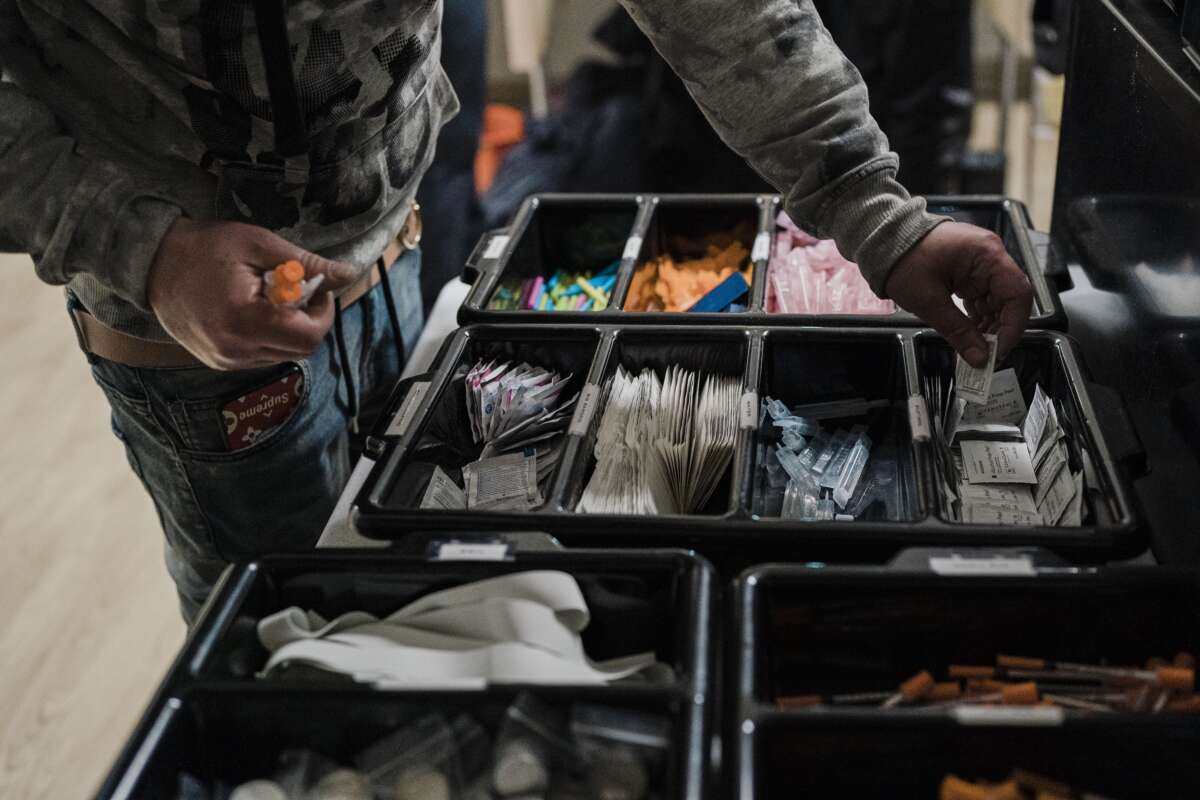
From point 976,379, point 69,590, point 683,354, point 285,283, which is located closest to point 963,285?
point 976,379

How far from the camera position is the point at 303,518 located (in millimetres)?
1413

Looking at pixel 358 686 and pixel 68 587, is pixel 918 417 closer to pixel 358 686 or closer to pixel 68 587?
pixel 358 686

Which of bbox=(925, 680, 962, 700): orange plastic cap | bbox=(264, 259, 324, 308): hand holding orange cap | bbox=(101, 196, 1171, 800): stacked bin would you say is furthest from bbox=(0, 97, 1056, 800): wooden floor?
bbox=(925, 680, 962, 700): orange plastic cap

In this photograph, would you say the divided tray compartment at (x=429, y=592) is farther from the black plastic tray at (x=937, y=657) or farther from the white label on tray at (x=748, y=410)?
the white label on tray at (x=748, y=410)

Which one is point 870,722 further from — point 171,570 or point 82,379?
point 82,379

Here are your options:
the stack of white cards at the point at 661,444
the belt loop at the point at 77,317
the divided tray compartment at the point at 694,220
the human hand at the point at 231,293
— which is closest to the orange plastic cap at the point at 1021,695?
the stack of white cards at the point at 661,444

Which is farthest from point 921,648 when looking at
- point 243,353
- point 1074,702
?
point 243,353

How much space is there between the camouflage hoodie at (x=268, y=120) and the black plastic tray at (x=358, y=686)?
312 millimetres

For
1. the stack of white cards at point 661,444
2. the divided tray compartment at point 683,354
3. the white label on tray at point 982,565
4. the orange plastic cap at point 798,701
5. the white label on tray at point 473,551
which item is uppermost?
the divided tray compartment at point 683,354

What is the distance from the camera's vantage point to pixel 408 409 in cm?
124

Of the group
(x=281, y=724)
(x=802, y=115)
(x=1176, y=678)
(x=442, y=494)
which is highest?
(x=802, y=115)

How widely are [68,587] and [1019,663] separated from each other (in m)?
2.12

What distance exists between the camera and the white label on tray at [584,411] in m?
1.16

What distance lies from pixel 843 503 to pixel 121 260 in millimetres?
709
